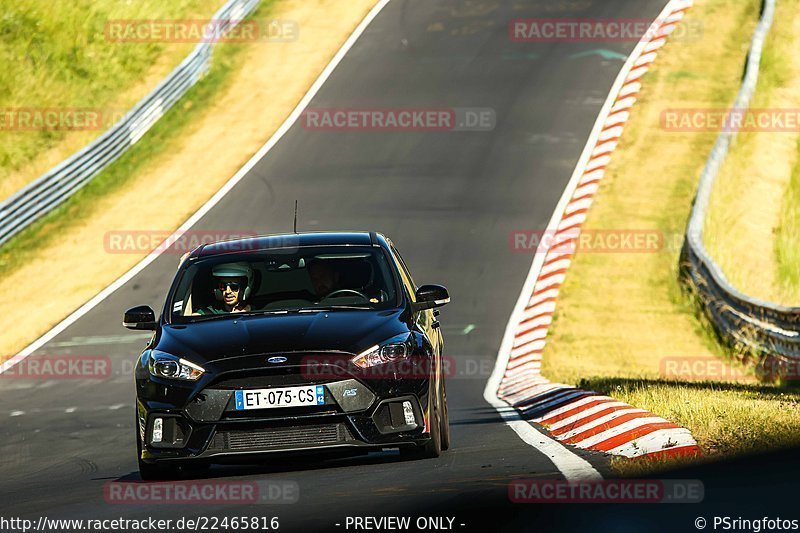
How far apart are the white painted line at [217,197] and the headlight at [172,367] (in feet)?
34.0

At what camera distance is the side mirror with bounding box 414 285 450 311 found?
10164 mm

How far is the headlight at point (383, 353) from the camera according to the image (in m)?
9.09

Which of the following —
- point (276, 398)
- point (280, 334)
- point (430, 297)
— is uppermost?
point (430, 297)

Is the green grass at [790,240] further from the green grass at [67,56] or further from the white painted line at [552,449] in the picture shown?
the green grass at [67,56]

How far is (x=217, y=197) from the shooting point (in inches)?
1032

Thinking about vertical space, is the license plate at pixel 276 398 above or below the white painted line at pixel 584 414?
above

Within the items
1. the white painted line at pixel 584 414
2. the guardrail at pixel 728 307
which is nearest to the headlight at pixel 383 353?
the white painted line at pixel 584 414

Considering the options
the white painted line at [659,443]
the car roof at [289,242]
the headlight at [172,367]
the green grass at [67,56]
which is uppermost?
the green grass at [67,56]

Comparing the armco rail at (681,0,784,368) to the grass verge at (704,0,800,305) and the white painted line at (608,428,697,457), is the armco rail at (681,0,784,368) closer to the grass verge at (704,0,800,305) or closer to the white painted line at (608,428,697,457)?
the grass verge at (704,0,800,305)

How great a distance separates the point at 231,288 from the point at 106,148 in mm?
19054

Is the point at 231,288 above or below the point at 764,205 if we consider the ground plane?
above

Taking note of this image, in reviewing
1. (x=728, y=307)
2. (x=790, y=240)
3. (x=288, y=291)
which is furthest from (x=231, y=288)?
(x=790, y=240)

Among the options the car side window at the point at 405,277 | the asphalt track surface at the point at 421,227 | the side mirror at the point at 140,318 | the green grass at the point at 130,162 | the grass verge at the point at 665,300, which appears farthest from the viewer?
the green grass at the point at 130,162

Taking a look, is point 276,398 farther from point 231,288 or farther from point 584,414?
point 584,414
